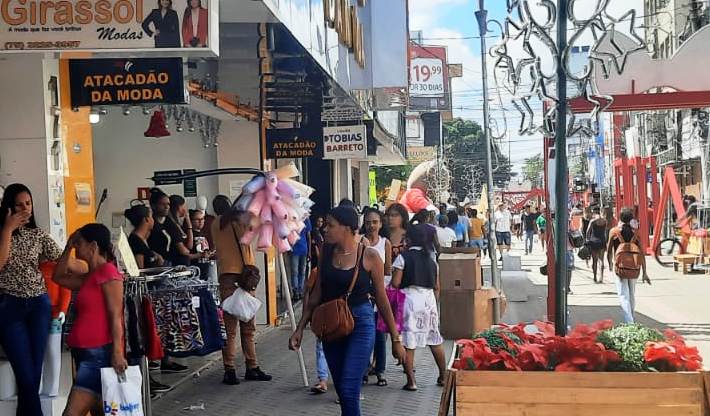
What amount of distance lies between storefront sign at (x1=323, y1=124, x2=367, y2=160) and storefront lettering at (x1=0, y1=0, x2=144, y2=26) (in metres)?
8.58

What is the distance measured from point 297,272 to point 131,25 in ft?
32.9

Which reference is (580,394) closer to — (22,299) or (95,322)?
(95,322)

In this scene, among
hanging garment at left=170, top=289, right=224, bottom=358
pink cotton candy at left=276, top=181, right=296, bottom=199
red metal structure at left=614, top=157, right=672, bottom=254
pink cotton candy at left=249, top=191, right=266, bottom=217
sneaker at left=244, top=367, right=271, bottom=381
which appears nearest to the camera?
pink cotton candy at left=249, top=191, right=266, bottom=217

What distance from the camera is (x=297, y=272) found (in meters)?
15.3

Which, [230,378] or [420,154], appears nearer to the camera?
[230,378]

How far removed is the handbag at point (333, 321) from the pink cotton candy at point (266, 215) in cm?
194

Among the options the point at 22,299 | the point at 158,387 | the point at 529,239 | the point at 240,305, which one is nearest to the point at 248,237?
the point at 240,305

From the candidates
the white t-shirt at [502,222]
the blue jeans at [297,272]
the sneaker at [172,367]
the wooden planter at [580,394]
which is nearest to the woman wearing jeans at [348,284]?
the wooden planter at [580,394]

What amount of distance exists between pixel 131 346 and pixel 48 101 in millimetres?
2101

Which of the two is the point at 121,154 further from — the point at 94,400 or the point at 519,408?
the point at 519,408

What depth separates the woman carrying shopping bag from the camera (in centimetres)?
561

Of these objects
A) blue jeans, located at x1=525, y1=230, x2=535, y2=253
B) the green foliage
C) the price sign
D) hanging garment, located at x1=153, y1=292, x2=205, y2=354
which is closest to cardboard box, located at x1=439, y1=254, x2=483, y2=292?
hanging garment, located at x1=153, y1=292, x2=205, y2=354

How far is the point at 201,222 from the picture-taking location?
39.4 feet

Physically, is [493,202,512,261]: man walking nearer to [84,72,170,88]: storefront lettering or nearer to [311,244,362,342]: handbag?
[84,72,170,88]: storefront lettering
